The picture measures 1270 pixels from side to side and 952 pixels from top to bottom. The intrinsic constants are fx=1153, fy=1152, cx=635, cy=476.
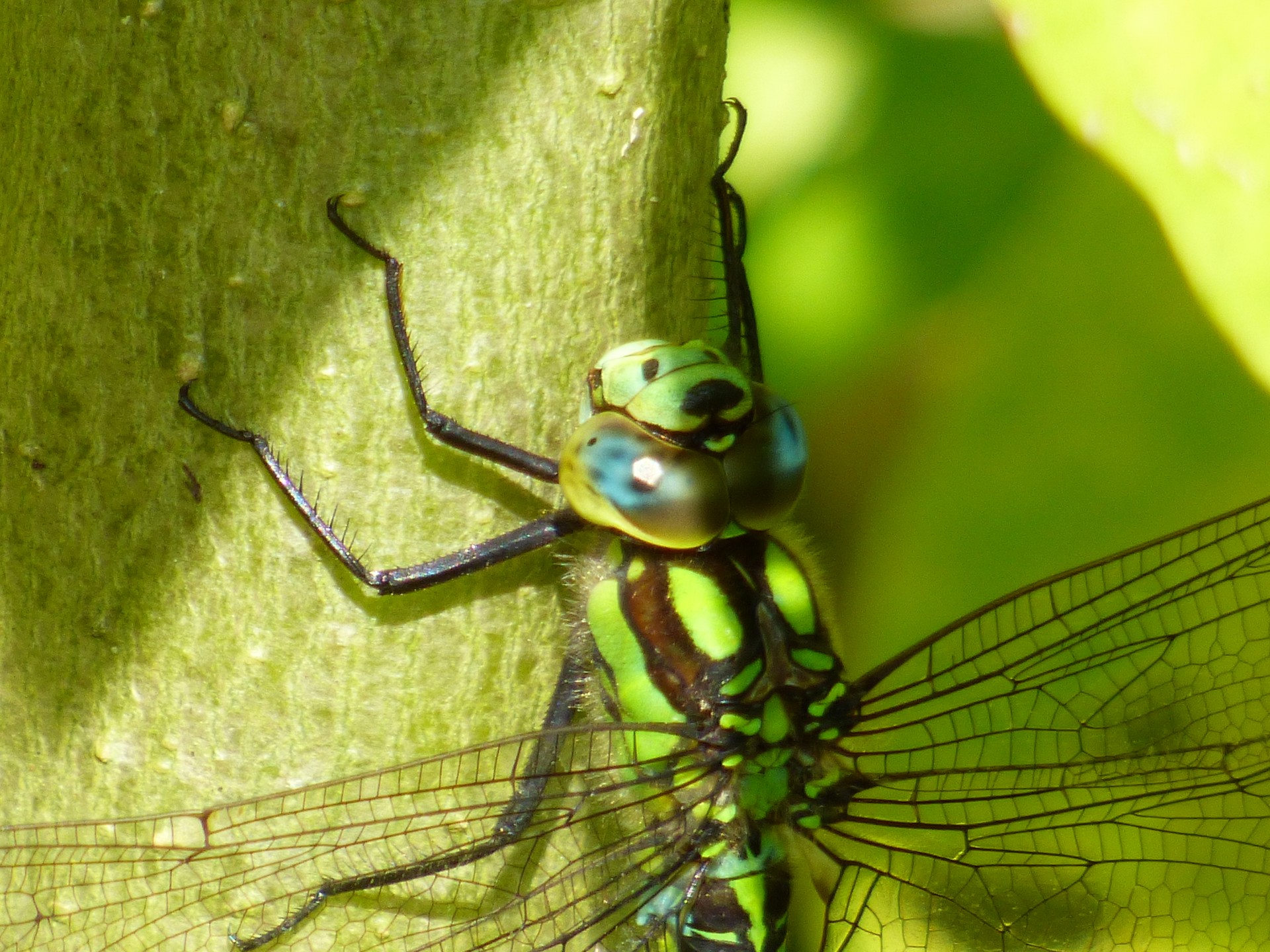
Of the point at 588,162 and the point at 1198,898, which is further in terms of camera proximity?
the point at 1198,898

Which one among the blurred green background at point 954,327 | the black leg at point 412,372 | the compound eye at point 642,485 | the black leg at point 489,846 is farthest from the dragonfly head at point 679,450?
the blurred green background at point 954,327

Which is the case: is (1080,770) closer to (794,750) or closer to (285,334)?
(794,750)

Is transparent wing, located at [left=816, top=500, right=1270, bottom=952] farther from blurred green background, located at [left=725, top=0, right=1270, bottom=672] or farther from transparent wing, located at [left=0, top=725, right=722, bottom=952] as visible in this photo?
transparent wing, located at [left=0, top=725, right=722, bottom=952]

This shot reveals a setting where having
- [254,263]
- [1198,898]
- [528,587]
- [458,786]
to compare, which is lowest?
[1198,898]

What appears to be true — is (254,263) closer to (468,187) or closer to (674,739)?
(468,187)

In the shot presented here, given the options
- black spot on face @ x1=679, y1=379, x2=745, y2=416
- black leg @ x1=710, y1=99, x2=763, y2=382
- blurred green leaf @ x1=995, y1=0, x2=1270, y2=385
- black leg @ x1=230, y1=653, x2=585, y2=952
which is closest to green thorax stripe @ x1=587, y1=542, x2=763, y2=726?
black leg @ x1=230, y1=653, x2=585, y2=952

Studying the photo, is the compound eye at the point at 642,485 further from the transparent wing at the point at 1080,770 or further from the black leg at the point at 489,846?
the transparent wing at the point at 1080,770

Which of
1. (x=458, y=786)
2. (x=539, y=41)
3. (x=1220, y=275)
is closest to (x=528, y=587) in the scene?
(x=458, y=786)
